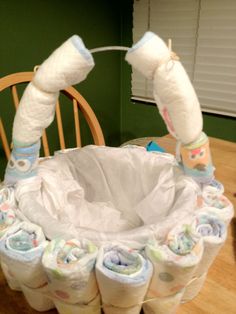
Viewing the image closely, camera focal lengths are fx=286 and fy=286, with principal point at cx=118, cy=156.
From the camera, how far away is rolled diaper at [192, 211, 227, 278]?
0.47m

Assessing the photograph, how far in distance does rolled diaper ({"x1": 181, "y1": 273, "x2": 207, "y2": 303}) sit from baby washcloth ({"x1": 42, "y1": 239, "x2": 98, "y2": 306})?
6.9 inches

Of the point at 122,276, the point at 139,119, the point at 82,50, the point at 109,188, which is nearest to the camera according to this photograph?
the point at 122,276

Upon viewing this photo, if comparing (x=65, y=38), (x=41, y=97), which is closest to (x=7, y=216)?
(x=41, y=97)

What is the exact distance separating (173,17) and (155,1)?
0.45 feet

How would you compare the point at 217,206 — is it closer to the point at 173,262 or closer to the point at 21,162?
the point at 173,262

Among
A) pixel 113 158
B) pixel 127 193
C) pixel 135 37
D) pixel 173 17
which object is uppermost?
pixel 173 17

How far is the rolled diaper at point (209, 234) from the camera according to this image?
1.53 feet

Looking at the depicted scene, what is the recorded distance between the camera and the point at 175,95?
521mm

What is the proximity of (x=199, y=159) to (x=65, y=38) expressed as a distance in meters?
1.13

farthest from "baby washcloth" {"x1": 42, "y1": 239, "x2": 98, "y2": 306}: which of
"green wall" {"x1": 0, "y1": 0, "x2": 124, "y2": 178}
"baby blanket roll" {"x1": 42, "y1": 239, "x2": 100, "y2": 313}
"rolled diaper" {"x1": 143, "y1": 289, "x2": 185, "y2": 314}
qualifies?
"green wall" {"x1": 0, "y1": 0, "x2": 124, "y2": 178}

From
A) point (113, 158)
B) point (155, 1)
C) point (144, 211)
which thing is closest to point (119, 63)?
point (155, 1)

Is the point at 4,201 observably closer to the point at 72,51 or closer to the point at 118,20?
the point at 72,51

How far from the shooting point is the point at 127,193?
841 millimetres

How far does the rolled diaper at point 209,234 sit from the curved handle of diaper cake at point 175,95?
4.9 inches
